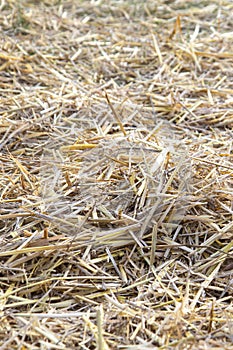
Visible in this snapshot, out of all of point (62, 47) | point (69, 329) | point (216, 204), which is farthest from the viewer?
point (62, 47)

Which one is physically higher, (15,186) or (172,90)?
(15,186)

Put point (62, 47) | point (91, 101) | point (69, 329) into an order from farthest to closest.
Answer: point (62, 47) → point (91, 101) → point (69, 329)

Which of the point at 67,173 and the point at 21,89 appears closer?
the point at 67,173

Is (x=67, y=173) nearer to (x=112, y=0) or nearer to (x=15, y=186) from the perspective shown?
(x=15, y=186)

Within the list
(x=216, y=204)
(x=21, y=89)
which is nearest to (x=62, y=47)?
(x=21, y=89)

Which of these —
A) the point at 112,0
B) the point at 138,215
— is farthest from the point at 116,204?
the point at 112,0

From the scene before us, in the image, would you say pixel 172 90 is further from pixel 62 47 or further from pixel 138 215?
pixel 138 215
